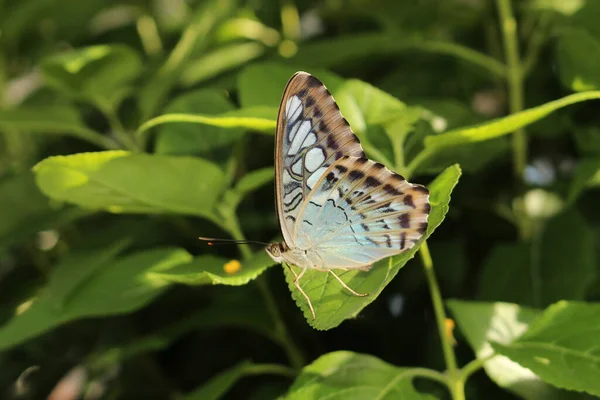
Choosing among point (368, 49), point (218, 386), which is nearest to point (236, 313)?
point (218, 386)

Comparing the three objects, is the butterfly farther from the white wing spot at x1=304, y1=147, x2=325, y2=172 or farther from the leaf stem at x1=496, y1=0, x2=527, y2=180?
the leaf stem at x1=496, y1=0, x2=527, y2=180

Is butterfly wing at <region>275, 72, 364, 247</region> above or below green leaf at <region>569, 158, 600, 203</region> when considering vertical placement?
above

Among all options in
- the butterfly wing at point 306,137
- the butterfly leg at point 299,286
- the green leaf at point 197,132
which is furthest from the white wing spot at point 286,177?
the green leaf at point 197,132

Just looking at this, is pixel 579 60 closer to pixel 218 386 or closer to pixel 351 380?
pixel 351 380

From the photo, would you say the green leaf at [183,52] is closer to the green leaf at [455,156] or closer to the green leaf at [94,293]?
the green leaf at [94,293]

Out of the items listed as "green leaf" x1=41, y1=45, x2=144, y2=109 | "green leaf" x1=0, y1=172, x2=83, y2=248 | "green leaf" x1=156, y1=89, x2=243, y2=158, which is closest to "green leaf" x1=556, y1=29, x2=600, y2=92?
"green leaf" x1=156, y1=89, x2=243, y2=158

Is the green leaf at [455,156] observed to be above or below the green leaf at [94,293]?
above
